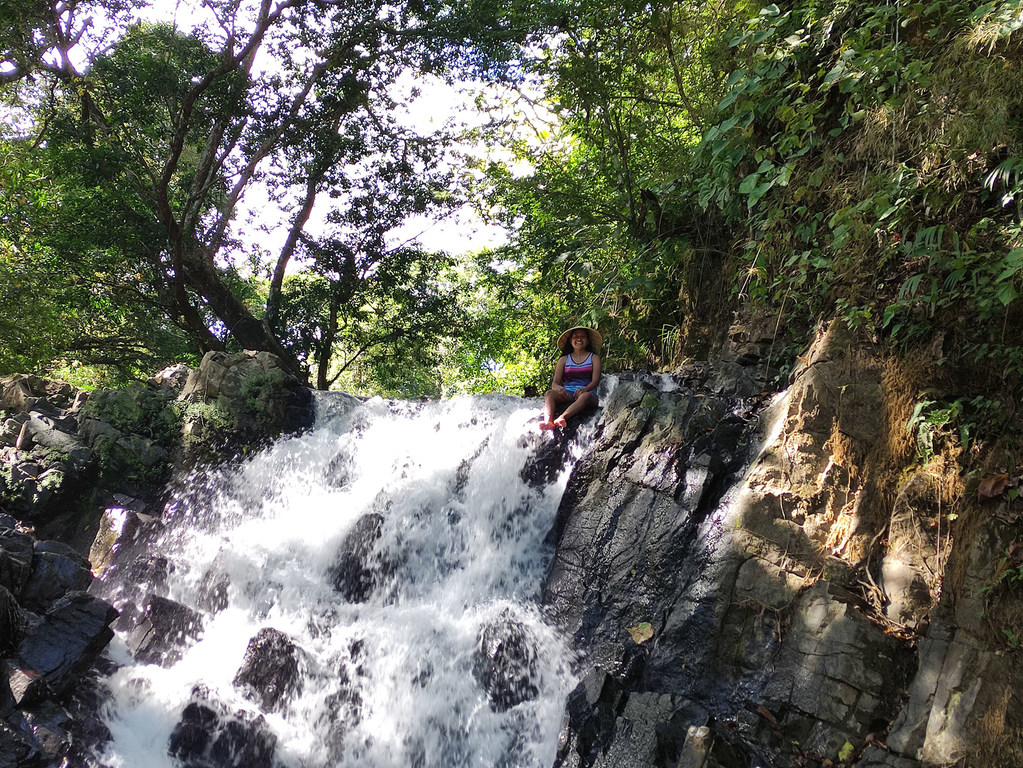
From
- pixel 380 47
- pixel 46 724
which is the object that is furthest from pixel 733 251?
pixel 380 47

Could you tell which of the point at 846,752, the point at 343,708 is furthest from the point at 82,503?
the point at 846,752

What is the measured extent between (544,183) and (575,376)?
3.81 metres

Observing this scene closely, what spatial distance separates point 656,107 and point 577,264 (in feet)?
8.78

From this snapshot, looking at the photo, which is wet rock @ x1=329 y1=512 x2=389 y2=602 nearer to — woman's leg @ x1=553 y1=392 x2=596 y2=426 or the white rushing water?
the white rushing water

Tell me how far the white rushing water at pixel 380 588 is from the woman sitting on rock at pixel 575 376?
1.40 ft

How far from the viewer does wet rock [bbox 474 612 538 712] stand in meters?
5.13

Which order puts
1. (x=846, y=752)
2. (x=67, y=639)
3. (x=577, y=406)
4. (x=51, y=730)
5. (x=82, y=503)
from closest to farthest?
(x=846, y=752) → (x=51, y=730) → (x=67, y=639) → (x=577, y=406) → (x=82, y=503)

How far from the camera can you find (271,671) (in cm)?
546

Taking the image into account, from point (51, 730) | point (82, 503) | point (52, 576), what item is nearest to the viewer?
point (51, 730)

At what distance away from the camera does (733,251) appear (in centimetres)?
732

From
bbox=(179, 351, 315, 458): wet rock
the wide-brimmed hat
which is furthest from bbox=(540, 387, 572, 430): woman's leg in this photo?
bbox=(179, 351, 315, 458): wet rock

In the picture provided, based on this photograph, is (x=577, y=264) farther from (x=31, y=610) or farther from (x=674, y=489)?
(x=31, y=610)

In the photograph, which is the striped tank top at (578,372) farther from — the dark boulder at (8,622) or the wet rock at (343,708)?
the dark boulder at (8,622)

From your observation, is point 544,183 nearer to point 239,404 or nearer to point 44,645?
point 239,404
